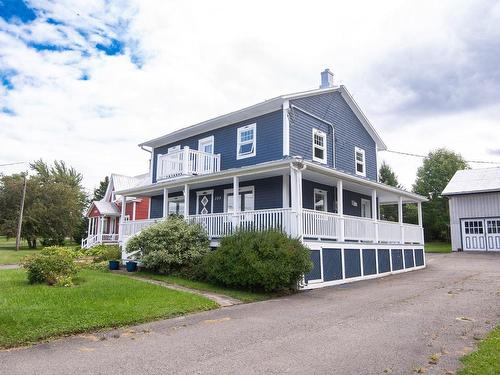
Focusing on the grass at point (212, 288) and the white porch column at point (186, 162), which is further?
the white porch column at point (186, 162)

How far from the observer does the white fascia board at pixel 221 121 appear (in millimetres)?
17344

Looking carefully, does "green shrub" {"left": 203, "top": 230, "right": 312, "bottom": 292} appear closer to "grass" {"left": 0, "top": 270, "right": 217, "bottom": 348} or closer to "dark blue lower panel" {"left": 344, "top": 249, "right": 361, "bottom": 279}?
"grass" {"left": 0, "top": 270, "right": 217, "bottom": 348}

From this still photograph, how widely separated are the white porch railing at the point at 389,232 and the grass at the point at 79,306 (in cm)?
1011

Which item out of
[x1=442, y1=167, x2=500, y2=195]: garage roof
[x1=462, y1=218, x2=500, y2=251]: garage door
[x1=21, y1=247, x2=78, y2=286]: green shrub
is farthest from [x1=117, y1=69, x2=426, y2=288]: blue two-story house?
[x1=442, y1=167, x2=500, y2=195]: garage roof

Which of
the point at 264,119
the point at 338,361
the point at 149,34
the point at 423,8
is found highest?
the point at 423,8

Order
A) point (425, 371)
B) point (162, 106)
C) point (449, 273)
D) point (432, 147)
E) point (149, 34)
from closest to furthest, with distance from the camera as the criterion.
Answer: point (425, 371)
point (149, 34)
point (449, 273)
point (162, 106)
point (432, 147)

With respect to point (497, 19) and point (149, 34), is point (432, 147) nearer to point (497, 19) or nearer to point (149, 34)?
point (497, 19)

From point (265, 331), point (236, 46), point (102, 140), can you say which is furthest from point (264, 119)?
point (102, 140)

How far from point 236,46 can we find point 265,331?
10857mm

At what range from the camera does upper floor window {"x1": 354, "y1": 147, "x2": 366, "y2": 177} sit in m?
21.6

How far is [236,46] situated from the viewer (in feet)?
48.8

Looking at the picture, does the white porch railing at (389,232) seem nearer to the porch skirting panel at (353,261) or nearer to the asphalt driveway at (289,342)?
the porch skirting panel at (353,261)

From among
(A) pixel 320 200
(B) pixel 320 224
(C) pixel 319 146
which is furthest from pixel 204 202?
(B) pixel 320 224

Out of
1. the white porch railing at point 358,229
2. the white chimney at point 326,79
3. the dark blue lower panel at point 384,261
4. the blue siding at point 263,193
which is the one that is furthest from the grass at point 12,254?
the white chimney at point 326,79
